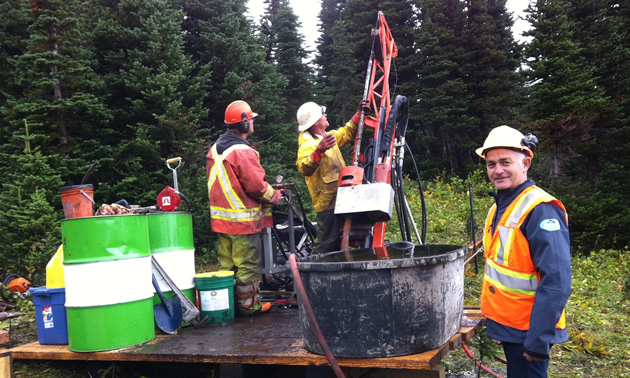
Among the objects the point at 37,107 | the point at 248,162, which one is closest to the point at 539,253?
the point at 248,162

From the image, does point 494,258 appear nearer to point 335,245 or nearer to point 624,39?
point 335,245

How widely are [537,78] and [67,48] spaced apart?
1135 centimetres

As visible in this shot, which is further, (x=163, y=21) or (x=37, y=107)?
(x=163, y=21)

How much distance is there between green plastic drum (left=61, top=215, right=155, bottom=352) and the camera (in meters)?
3.48

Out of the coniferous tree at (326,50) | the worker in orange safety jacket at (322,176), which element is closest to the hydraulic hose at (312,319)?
the worker in orange safety jacket at (322,176)

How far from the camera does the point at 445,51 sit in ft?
69.6

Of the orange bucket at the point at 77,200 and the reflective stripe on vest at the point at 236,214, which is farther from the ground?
the orange bucket at the point at 77,200

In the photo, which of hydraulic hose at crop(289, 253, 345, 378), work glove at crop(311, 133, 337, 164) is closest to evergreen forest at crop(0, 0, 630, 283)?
work glove at crop(311, 133, 337, 164)

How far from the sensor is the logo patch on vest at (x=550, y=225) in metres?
2.14

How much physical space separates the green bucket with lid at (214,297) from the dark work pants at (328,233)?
1.12 m

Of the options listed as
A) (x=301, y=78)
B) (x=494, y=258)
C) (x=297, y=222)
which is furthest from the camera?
(x=301, y=78)

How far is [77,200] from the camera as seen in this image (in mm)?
4117

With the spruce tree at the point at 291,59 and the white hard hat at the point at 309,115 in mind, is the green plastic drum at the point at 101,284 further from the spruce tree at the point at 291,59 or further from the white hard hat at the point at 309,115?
the spruce tree at the point at 291,59

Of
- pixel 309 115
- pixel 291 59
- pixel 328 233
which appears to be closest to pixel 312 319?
pixel 328 233
